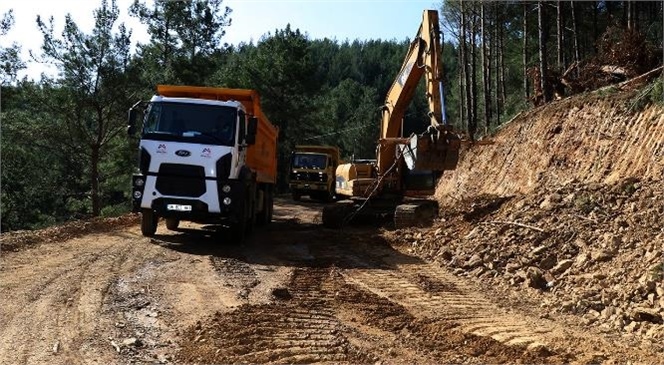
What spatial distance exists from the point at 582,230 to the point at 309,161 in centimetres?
2185

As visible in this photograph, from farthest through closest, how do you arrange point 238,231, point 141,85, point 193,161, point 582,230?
point 141,85 → point 238,231 → point 193,161 → point 582,230

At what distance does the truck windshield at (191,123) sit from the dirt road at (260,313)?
7.08 ft

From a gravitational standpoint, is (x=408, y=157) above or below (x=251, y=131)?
below

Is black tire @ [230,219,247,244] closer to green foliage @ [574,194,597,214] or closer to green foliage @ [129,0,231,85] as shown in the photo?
green foliage @ [574,194,597,214]

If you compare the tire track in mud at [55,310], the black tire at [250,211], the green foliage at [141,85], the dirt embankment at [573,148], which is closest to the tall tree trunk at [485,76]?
the green foliage at [141,85]

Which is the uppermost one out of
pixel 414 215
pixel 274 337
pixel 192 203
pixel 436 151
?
pixel 436 151

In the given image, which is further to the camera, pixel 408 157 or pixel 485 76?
pixel 485 76

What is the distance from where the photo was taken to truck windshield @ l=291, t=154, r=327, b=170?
30422 millimetres

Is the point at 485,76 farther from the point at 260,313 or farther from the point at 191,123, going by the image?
the point at 260,313

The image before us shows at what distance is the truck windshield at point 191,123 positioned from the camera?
38.6 ft

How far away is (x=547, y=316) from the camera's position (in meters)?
7.12

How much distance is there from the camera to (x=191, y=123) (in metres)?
11.9

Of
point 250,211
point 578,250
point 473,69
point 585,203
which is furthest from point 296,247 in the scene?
point 473,69

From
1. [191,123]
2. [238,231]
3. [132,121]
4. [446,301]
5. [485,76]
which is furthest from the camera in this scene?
[485,76]
